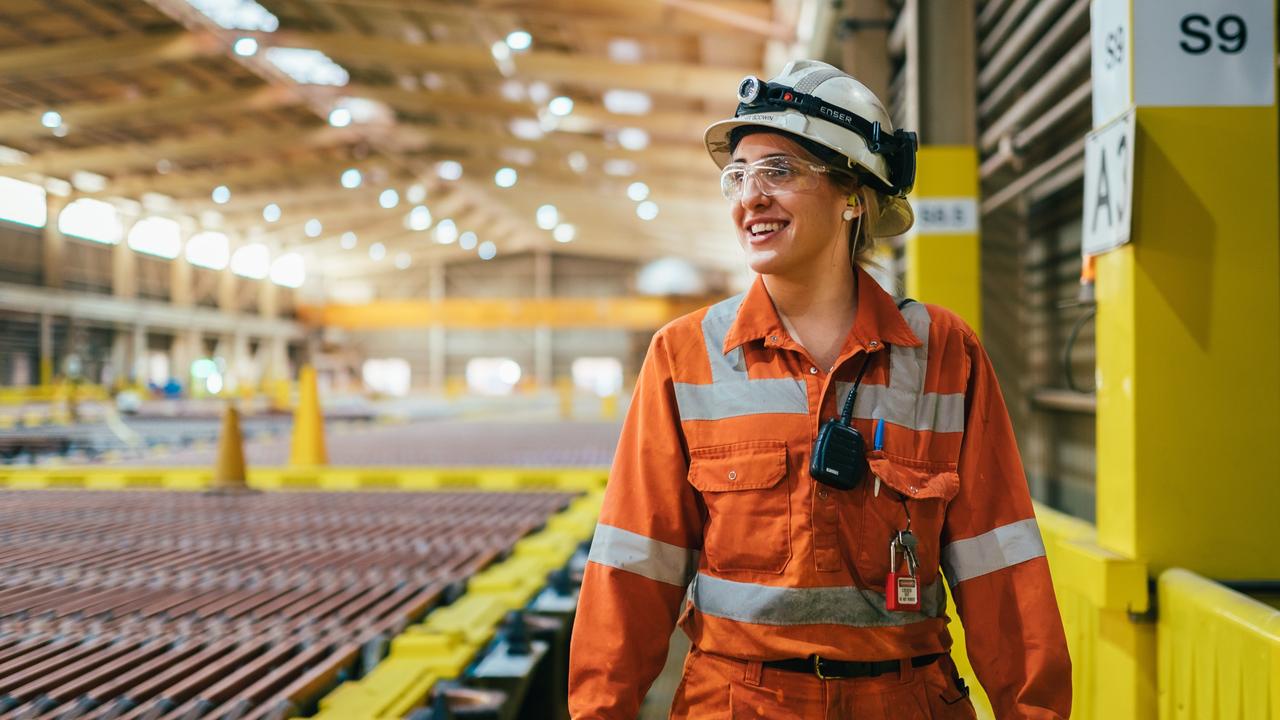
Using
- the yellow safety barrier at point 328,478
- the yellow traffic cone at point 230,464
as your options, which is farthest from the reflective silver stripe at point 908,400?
the yellow traffic cone at point 230,464

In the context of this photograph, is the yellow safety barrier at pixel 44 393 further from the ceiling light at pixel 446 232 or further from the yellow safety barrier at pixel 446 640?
the yellow safety barrier at pixel 446 640

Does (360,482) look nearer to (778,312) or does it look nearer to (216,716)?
(216,716)

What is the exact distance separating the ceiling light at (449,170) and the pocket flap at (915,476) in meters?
26.2

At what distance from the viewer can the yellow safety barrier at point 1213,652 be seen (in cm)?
187

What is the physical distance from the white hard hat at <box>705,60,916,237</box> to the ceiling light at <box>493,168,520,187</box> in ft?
81.7

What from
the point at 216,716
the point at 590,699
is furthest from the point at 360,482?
the point at 590,699

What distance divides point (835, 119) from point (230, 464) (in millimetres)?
6457

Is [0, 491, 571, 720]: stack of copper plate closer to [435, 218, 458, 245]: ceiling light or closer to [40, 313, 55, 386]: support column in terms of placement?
[40, 313, 55, 386]: support column

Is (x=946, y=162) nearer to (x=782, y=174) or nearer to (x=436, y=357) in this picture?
(x=782, y=174)

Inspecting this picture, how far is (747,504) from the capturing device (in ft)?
5.03

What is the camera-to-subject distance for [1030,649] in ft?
4.98

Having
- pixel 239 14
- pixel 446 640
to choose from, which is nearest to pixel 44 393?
pixel 239 14

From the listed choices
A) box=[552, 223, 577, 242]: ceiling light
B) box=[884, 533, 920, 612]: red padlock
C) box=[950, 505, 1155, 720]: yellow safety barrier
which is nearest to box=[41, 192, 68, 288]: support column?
box=[552, 223, 577, 242]: ceiling light

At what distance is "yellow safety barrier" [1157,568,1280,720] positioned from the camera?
1869 millimetres
